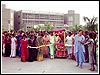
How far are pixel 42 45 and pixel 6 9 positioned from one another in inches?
3635

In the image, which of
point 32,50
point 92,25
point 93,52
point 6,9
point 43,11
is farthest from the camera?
point 43,11

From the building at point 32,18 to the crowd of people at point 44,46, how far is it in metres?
89.7

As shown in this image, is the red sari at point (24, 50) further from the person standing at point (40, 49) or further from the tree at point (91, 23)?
the tree at point (91, 23)

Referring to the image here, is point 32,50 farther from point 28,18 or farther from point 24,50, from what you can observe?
point 28,18

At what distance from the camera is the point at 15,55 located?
16172mm

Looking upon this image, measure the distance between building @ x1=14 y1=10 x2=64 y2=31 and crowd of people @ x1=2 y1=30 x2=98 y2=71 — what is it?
89677mm

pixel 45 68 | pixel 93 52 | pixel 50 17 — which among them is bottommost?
pixel 45 68

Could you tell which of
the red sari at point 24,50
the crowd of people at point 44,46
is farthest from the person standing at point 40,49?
the red sari at point 24,50

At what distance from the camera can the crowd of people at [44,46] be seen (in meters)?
11.9

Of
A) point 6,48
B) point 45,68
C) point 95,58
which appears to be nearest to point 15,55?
point 6,48

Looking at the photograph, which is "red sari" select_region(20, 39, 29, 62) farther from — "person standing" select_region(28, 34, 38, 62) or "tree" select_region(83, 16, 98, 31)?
"tree" select_region(83, 16, 98, 31)

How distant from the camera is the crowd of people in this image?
11922mm

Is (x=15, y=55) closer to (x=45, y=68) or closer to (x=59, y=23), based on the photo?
(x=45, y=68)

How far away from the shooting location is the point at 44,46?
1537cm
